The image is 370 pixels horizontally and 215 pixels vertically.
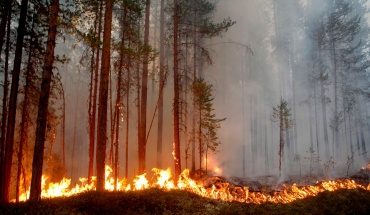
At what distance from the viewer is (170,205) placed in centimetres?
910

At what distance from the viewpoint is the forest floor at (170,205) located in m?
7.49

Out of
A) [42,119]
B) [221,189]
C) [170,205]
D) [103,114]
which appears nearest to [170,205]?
[170,205]

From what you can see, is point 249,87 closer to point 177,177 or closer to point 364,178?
point 364,178

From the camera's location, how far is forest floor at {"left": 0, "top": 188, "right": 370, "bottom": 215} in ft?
24.6

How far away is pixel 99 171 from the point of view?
10.4 meters

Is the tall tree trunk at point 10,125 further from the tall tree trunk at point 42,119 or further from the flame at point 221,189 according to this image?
the tall tree trunk at point 42,119

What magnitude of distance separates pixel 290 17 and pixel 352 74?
39.5 feet

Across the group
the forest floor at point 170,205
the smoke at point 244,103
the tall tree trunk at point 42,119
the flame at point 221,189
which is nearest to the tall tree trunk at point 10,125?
the flame at point 221,189

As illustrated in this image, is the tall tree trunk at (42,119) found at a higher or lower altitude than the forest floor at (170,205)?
higher

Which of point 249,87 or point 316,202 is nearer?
point 316,202

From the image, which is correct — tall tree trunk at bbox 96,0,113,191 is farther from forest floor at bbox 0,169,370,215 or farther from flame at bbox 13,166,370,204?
forest floor at bbox 0,169,370,215

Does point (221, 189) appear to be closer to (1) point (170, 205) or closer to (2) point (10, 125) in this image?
(1) point (170, 205)

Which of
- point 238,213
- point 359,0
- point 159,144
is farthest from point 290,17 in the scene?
point 238,213

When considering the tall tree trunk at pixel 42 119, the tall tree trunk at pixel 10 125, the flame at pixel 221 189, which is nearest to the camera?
the tall tree trunk at pixel 42 119
